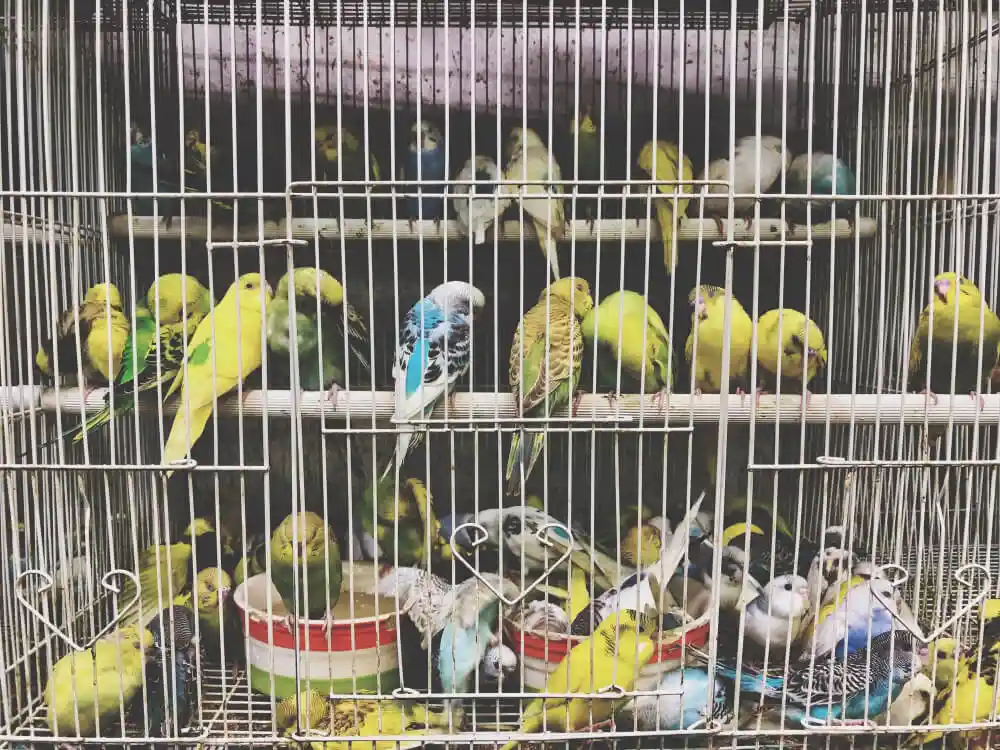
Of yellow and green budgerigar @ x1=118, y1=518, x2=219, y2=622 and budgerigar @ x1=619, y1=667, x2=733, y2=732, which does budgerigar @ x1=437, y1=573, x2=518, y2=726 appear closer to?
budgerigar @ x1=619, y1=667, x2=733, y2=732

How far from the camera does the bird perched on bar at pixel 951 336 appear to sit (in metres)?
1.53

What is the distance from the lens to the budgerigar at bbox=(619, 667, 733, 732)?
140 centimetres

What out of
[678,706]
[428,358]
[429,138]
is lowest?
[678,706]

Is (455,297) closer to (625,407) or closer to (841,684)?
(625,407)

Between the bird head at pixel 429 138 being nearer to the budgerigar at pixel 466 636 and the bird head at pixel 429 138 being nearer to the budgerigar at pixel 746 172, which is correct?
the budgerigar at pixel 746 172

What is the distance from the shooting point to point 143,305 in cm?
173

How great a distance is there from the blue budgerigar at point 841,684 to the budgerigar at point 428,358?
678mm

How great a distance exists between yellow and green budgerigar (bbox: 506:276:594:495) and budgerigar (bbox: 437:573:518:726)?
0.22m

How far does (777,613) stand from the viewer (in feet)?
5.19

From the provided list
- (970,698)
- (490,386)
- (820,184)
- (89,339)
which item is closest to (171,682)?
(89,339)

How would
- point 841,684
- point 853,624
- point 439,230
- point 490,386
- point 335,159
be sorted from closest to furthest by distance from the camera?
point 841,684, point 853,624, point 439,230, point 335,159, point 490,386

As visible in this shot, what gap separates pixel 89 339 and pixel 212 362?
29 centimetres

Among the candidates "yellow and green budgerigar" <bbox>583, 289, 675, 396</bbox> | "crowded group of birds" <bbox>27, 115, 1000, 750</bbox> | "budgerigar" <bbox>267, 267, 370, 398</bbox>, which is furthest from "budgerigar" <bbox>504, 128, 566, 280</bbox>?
"budgerigar" <bbox>267, 267, 370, 398</bbox>

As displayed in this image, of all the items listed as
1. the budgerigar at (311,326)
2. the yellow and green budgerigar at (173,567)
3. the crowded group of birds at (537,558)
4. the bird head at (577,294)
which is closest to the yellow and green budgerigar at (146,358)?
the crowded group of birds at (537,558)
